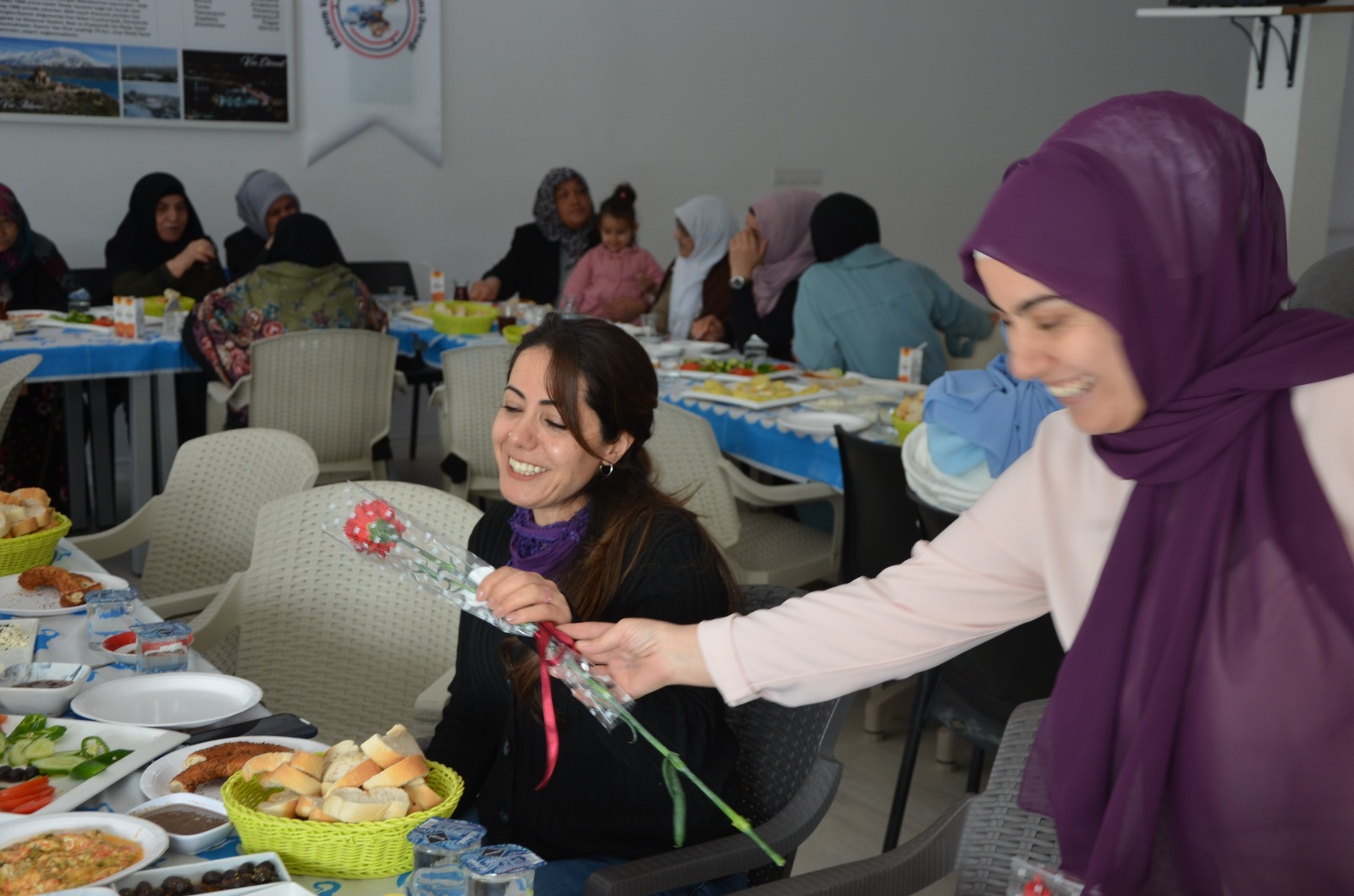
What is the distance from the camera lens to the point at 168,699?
5.85 feet

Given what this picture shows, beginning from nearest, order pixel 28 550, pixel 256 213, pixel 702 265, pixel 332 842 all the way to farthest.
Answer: pixel 332 842
pixel 28 550
pixel 702 265
pixel 256 213

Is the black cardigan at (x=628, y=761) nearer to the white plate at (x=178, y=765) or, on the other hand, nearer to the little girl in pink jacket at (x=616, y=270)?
the white plate at (x=178, y=765)

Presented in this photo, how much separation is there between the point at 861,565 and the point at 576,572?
156 cm

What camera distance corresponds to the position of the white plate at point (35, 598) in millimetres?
2102

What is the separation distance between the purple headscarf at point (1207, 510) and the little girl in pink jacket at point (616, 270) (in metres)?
5.40

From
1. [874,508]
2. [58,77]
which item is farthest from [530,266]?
[874,508]

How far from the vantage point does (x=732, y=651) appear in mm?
1458

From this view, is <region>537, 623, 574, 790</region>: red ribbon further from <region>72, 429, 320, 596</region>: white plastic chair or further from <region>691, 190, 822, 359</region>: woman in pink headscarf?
<region>691, 190, 822, 359</region>: woman in pink headscarf

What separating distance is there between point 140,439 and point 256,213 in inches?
76.0

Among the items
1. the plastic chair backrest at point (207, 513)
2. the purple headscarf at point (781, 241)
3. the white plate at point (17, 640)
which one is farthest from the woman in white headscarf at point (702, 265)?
the white plate at point (17, 640)

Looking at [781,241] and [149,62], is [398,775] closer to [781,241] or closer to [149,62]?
[781,241]

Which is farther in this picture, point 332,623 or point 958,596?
point 332,623

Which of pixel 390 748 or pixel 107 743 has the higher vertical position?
pixel 390 748

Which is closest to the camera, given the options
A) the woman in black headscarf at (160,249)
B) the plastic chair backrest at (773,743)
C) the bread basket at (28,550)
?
the plastic chair backrest at (773,743)
